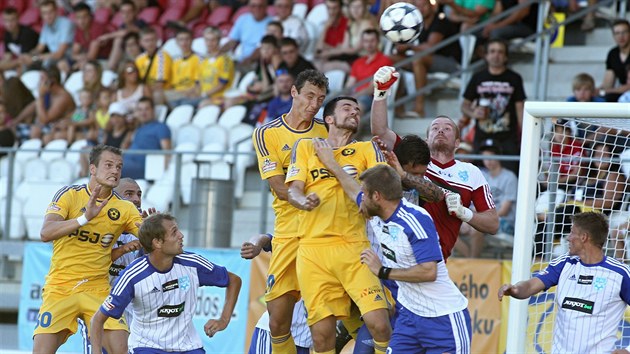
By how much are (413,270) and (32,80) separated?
1214 centimetres

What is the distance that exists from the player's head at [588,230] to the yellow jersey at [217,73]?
8523mm

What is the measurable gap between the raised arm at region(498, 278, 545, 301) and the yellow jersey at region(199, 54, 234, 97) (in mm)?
8558

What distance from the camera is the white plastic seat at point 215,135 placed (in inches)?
583

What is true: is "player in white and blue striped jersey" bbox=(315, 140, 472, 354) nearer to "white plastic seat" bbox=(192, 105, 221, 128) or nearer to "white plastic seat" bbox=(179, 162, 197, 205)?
"white plastic seat" bbox=(179, 162, 197, 205)

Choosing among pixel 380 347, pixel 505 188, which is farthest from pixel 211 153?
pixel 380 347

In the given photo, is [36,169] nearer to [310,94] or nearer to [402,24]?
[402,24]

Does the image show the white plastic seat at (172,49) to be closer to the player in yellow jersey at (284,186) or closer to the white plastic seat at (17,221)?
the white plastic seat at (17,221)

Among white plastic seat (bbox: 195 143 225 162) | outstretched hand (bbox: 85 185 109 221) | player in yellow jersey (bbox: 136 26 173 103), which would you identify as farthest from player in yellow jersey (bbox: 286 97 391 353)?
player in yellow jersey (bbox: 136 26 173 103)

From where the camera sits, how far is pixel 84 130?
1633 centimetres

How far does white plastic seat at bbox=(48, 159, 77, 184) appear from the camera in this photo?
48.6ft

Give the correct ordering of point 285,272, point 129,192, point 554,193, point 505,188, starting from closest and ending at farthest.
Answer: point 285,272, point 129,192, point 554,193, point 505,188

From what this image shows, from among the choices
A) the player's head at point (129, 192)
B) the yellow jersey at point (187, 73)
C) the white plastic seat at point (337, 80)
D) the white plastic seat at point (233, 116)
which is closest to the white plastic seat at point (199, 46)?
the yellow jersey at point (187, 73)

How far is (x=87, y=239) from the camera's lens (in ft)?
29.5

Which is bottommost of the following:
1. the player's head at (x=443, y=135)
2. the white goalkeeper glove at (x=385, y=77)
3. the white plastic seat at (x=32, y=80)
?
the player's head at (x=443, y=135)
